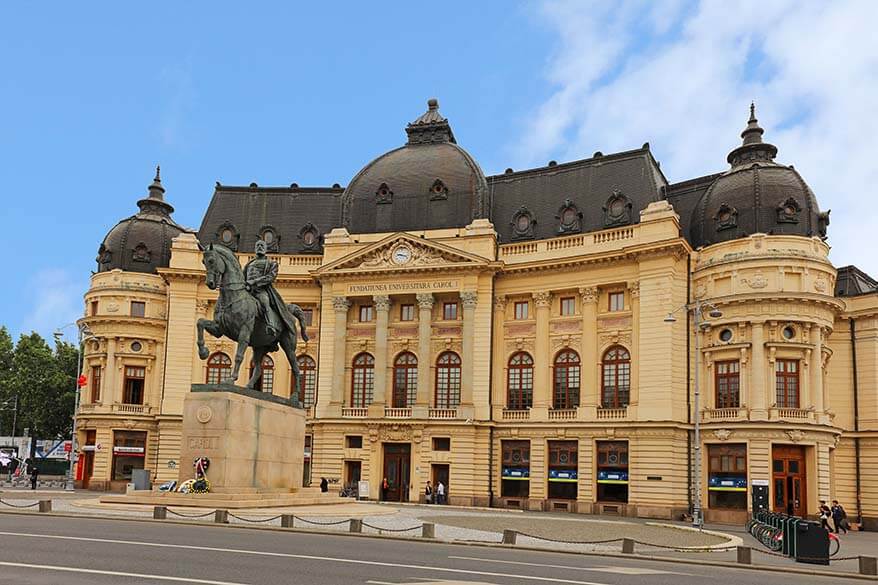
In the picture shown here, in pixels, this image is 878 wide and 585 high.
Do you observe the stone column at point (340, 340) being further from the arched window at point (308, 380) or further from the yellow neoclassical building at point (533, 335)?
the arched window at point (308, 380)

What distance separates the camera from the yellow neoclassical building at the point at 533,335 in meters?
53.1

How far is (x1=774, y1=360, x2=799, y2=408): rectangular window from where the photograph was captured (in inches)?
2080

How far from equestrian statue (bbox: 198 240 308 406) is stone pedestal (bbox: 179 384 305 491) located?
106cm

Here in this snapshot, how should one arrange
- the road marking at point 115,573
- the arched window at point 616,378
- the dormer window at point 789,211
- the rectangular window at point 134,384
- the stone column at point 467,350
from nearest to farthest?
1. the road marking at point 115,573
2. the dormer window at point 789,211
3. the arched window at point 616,378
4. the stone column at point 467,350
5. the rectangular window at point 134,384

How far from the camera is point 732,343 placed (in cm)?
5366

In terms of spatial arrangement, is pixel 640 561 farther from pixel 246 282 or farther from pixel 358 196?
pixel 358 196

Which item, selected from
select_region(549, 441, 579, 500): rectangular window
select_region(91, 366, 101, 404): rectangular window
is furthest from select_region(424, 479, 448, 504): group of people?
Answer: select_region(91, 366, 101, 404): rectangular window

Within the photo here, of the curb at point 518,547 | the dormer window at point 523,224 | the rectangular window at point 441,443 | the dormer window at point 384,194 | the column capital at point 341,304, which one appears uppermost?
the dormer window at point 384,194

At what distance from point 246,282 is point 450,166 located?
109 feet

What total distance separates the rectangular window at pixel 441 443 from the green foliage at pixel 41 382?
4838 cm

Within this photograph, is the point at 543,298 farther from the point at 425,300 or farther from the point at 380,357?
the point at 380,357

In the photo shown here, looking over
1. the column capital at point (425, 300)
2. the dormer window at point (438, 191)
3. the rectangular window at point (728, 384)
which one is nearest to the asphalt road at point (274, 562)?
the rectangular window at point (728, 384)

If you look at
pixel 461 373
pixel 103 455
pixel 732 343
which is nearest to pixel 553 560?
pixel 732 343

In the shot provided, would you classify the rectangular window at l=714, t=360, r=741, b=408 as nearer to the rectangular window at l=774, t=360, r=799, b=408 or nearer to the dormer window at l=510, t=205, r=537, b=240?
the rectangular window at l=774, t=360, r=799, b=408
